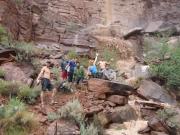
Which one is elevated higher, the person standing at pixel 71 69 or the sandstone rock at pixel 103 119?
the person standing at pixel 71 69

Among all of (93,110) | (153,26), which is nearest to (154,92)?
(93,110)

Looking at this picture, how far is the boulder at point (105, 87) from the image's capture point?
554 inches

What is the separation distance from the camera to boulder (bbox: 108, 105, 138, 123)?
13492 millimetres

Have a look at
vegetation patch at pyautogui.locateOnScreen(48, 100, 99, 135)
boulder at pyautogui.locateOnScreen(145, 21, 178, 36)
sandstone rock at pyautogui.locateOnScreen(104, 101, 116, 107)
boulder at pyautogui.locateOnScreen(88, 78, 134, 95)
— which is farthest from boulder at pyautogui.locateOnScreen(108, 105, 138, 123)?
boulder at pyautogui.locateOnScreen(145, 21, 178, 36)

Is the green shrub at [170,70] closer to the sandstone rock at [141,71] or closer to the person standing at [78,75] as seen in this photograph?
the sandstone rock at [141,71]

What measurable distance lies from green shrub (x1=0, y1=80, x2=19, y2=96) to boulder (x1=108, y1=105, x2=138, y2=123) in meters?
3.10

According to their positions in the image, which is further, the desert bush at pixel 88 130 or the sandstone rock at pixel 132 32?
the sandstone rock at pixel 132 32

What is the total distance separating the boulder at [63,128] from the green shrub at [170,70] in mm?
7237

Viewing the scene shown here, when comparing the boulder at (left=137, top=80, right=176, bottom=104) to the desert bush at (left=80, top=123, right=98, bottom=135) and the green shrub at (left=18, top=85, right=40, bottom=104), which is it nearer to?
the desert bush at (left=80, top=123, right=98, bottom=135)

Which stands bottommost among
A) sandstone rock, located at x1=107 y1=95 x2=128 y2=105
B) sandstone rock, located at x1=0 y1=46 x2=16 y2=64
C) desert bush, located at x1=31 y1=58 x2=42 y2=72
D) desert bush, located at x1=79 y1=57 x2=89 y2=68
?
sandstone rock, located at x1=107 y1=95 x2=128 y2=105

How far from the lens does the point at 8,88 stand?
12773 millimetres

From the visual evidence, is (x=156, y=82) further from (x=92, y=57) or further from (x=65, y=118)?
(x=65, y=118)

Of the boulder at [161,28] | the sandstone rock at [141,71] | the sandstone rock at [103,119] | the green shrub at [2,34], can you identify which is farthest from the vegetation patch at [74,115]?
the boulder at [161,28]

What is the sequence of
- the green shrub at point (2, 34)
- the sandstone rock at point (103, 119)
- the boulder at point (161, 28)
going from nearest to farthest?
the sandstone rock at point (103, 119) → the green shrub at point (2, 34) → the boulder at point (161, 28)
